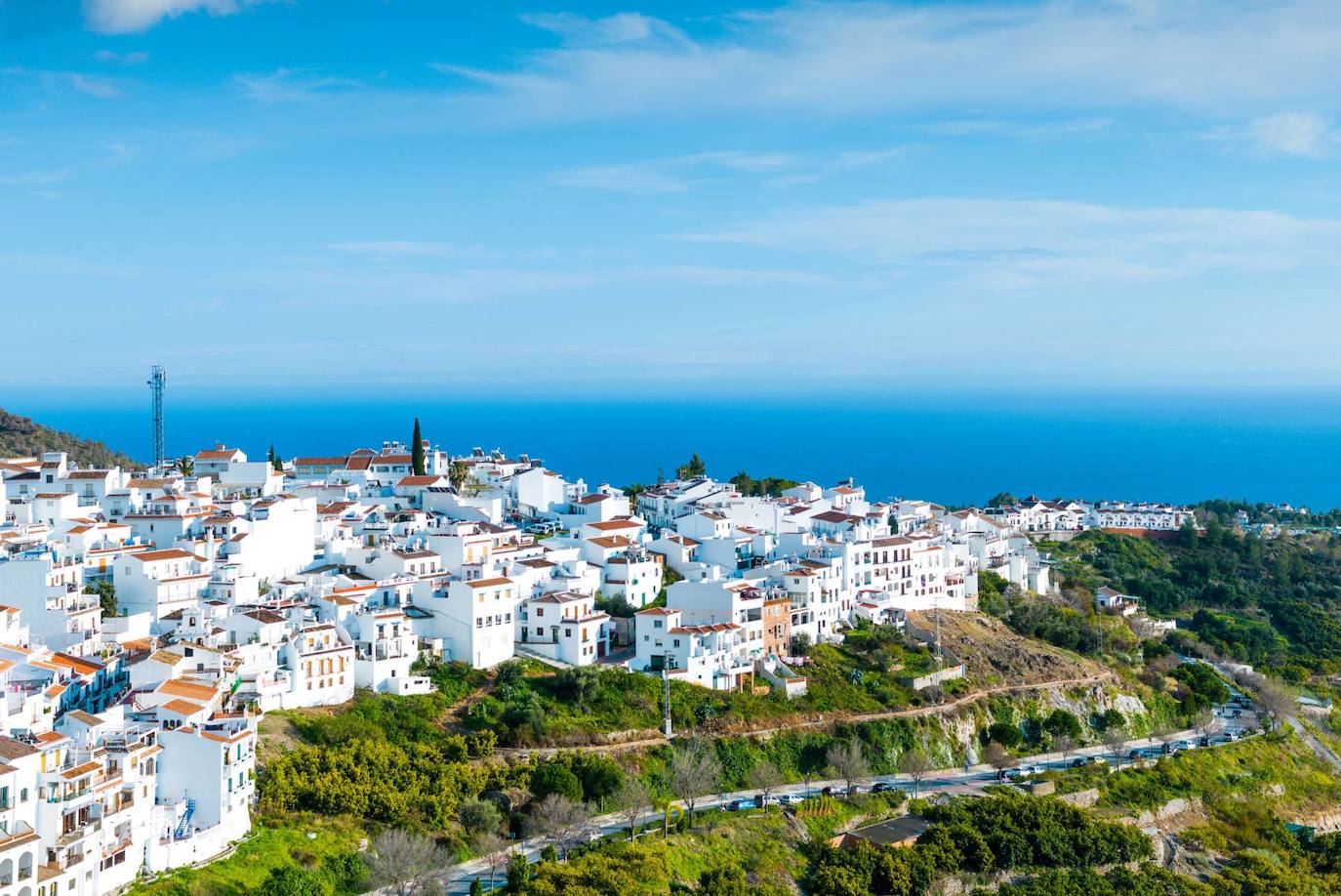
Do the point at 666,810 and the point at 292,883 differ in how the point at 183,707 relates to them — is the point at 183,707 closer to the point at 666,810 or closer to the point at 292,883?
the point at 292,883

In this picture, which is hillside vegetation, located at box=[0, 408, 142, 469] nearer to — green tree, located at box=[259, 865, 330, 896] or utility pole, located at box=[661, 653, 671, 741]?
utility pole, located at box=[661, 653, 671, 741]

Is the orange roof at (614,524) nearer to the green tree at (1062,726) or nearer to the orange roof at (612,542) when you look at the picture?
the orange roof at (612,542)

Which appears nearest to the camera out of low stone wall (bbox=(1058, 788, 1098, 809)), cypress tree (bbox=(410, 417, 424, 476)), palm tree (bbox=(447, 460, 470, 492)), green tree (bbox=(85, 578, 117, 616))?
green tree (bbox=(85, 578, 117, 616))

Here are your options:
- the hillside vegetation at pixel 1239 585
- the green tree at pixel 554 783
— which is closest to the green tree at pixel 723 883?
the green tree at pixel 554 783

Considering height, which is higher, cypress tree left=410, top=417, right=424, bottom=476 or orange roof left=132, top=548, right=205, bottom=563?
cypress tree left=410, top=417, right=424, bottom=476

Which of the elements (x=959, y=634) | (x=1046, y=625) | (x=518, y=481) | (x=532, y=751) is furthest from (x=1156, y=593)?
(x=532, y=751)

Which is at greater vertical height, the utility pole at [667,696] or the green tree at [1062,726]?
the utility pole at [667,696]

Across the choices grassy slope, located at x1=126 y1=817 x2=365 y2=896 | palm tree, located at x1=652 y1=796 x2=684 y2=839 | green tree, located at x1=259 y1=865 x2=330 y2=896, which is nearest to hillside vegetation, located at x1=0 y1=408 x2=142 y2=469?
grassy slope, located at x1=126 y1=817 x2=365 y2=896
